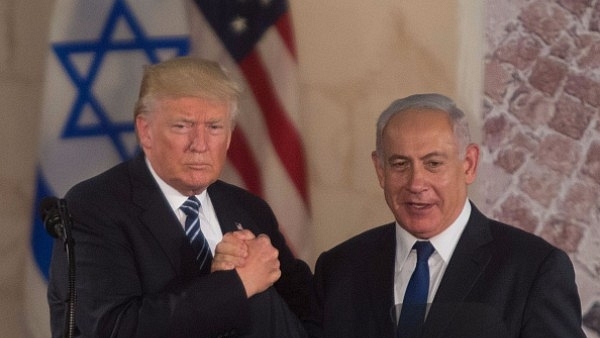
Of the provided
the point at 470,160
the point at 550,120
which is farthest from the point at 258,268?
the point at 550,120

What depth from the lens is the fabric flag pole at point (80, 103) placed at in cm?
355

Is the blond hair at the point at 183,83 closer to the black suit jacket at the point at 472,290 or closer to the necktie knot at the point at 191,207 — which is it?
the necktie knot at the point at 191,207

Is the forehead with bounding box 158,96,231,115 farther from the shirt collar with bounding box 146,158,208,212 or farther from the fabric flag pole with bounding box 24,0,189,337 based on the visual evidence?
the fabric flag pole with bounding box 24,0,189,337

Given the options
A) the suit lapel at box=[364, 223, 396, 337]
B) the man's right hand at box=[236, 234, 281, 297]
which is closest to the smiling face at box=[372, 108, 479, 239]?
the suit lapel at box=[364, 223, 396, 337]

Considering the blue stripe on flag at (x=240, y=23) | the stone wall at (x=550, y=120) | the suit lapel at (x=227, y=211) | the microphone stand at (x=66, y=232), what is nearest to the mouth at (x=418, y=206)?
the suit lapel at (x=227, y=211)

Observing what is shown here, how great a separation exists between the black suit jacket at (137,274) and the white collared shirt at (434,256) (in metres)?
0.26

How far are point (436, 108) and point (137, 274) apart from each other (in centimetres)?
74

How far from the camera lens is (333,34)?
3652 mm

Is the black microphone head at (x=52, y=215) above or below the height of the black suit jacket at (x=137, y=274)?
above

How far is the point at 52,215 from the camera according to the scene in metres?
2.08

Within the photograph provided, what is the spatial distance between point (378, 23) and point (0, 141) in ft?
4.26

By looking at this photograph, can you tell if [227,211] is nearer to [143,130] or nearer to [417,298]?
[143,130]

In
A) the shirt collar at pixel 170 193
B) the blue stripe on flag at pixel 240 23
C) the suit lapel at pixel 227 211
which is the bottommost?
the suit lapel at pixel 227 211

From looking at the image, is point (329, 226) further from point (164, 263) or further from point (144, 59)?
point (164, 263)
